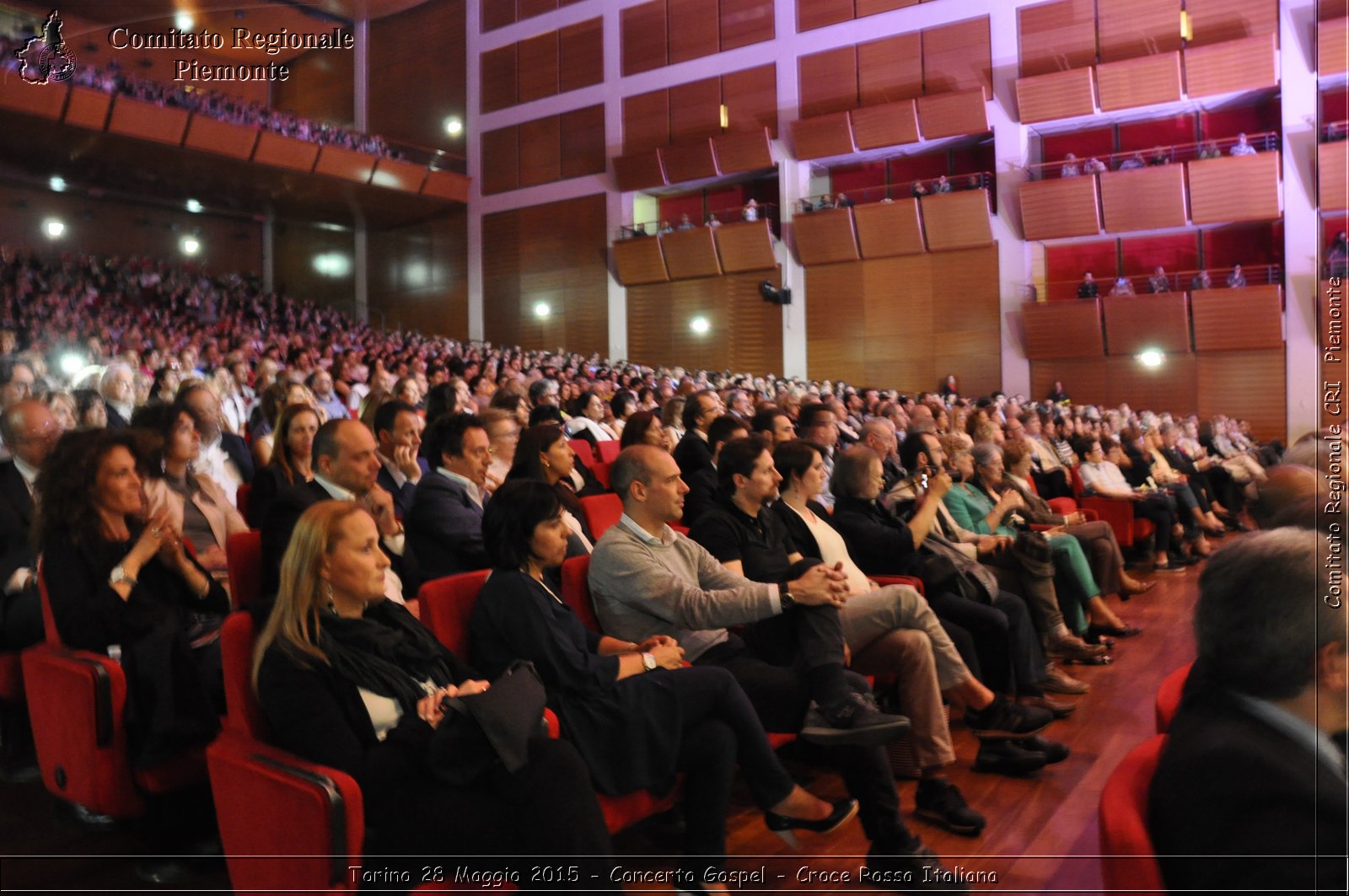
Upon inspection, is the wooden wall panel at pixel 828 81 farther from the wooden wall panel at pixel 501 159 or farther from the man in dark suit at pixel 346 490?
the man in dark suit at pixel 346 490

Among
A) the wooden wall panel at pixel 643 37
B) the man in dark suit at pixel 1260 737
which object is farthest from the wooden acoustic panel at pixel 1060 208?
the man in dark suit at pixel 1260 737

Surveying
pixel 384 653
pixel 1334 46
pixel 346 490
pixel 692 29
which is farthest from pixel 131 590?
pixel 692 29

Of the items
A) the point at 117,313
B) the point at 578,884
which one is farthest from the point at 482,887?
the point at 117,313

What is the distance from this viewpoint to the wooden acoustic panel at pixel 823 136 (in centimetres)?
1030

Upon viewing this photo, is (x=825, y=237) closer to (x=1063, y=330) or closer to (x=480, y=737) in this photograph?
(x=1063, y=330)

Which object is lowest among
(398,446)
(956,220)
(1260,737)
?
(1260,737)

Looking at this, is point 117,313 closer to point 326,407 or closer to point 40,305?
point 40,305

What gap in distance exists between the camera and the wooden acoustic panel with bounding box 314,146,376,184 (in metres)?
11.4

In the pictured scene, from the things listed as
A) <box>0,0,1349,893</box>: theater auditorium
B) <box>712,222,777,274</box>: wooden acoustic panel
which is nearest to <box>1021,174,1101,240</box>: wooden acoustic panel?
<box>0,0,1349,893</box>: theater auditorium

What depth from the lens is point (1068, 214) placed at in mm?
9367

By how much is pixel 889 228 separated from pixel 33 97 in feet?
29.5

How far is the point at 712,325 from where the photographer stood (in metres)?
11.8

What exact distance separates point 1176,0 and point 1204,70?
33.5 inches

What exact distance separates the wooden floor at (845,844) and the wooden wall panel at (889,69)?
9.38 meters
